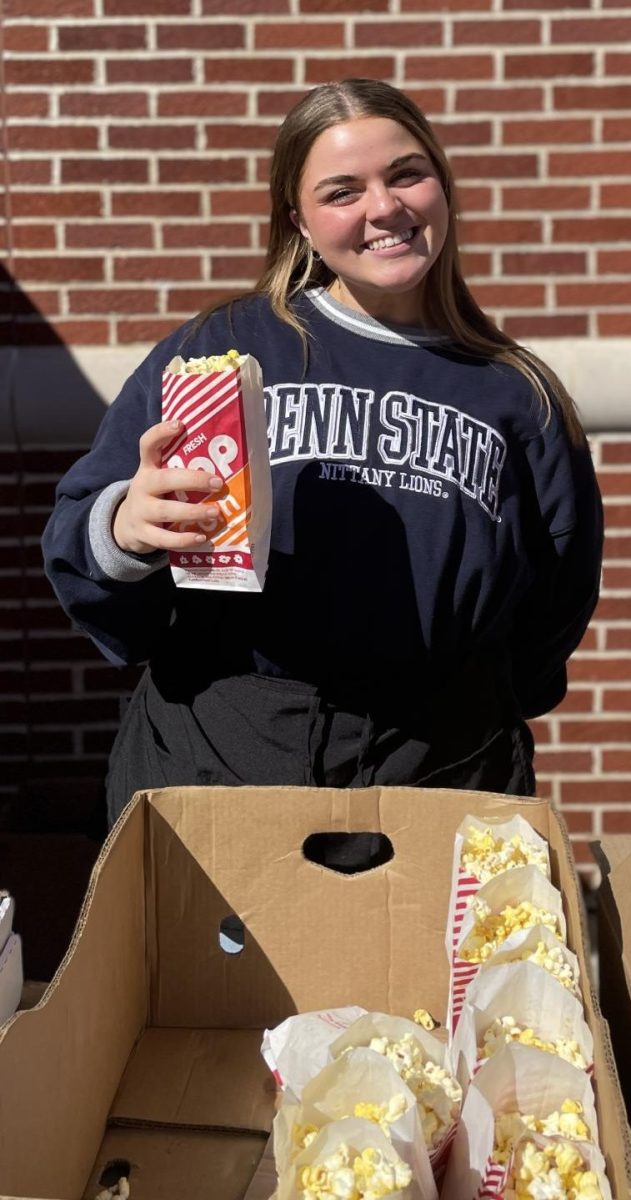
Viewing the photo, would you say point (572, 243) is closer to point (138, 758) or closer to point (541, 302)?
point (541, 302)

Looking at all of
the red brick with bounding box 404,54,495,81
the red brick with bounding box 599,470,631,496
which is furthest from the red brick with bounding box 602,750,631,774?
the red brick with bounding box 404,54,495,81

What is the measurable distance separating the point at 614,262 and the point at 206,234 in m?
1.10

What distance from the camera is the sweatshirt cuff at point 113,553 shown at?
176 cm

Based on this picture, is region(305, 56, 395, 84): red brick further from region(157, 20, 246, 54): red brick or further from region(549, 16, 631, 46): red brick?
region(549, 16, 631, 46): red brick

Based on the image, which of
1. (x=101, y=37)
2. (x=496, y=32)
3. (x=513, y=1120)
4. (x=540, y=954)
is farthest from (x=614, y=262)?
(x=513, y=1120)

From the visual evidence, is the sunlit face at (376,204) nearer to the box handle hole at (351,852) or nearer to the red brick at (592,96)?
the box handle hole at (351,852)

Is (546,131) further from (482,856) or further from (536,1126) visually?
(536,1126)

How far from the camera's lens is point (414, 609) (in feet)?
6.04

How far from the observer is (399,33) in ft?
11.0

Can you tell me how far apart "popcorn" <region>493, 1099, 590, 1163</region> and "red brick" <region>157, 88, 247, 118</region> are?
2.84 m

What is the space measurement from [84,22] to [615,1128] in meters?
3.07

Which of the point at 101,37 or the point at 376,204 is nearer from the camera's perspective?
the point at 376,204

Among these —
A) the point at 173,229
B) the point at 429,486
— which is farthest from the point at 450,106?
the point at 429,486

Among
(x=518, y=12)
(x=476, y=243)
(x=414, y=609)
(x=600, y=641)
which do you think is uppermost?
(x=518, y=12)
